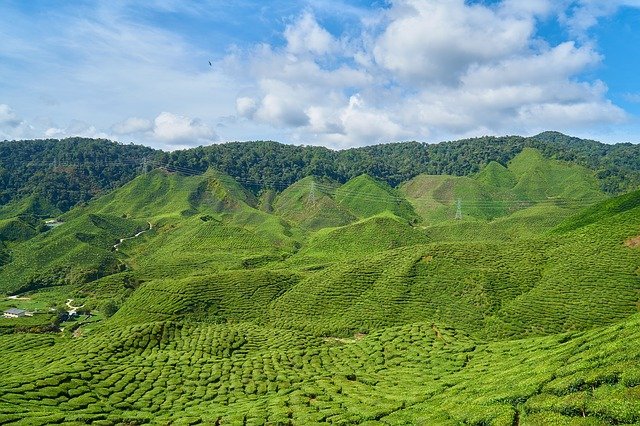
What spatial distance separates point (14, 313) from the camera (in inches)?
4178

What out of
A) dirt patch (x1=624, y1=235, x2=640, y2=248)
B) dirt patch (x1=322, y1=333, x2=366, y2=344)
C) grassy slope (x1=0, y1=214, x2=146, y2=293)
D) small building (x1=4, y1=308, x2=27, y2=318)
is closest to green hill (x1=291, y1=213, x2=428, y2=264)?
grassy slope (x1=0, y1=214, x2=146, y2=293)

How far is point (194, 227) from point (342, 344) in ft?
420

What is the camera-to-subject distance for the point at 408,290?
89.7 meters

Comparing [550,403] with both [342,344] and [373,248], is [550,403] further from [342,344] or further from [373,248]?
[373,248]

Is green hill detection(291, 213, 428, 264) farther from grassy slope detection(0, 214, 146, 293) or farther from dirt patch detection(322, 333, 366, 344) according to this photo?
dirt patch detection(322, 333, 366, 344)

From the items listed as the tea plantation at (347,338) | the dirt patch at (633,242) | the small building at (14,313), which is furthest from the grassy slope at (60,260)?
the dirt patch at (633,242)

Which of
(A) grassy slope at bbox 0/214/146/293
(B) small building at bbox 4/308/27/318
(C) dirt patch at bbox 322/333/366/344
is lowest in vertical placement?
(C) dirt patch at bbox 322/333/366/344

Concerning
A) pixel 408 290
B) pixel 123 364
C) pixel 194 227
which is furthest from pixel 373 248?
pixel 123 364

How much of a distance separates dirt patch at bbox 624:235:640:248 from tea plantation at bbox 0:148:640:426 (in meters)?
0.46

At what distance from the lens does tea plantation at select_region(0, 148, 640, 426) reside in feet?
120

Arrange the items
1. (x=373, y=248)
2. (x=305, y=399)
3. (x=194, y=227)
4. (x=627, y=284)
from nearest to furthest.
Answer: (x=305, y=399) → (x=627, y=284) → (x=373, y=248) → (x=194, y=227)

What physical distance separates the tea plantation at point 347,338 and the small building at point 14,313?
688cm

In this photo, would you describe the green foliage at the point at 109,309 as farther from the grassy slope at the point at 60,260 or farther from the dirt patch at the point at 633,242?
the dirt patch at the point at 633,242

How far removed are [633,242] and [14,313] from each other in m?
137
